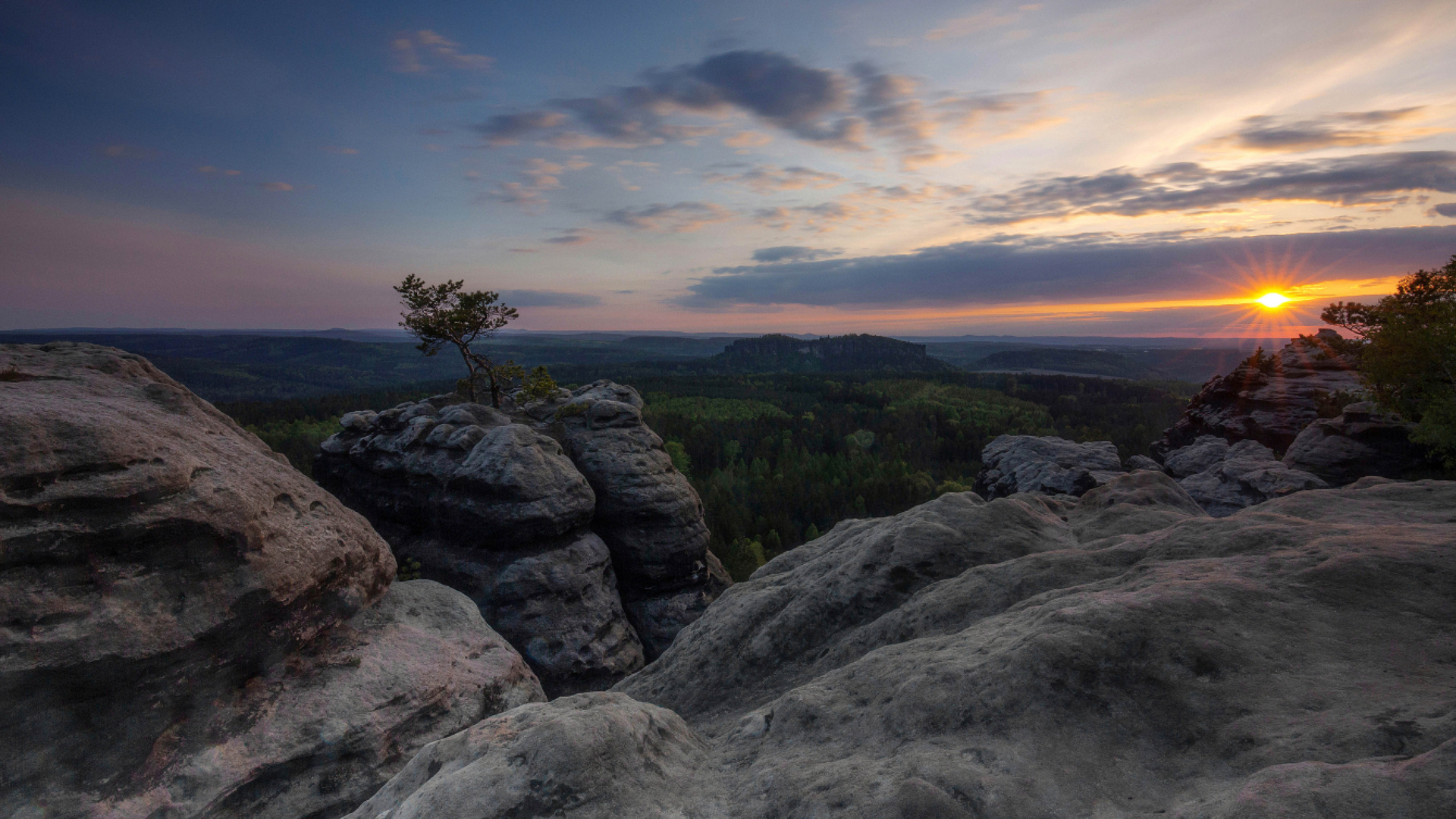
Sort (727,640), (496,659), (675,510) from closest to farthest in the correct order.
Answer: (727,640)
(496,659)
(675,510)

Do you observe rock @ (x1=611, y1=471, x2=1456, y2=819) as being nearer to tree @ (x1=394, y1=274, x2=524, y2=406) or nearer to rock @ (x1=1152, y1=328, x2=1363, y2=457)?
tree @ (x1=394, y1=274, x2=524, y2=406)

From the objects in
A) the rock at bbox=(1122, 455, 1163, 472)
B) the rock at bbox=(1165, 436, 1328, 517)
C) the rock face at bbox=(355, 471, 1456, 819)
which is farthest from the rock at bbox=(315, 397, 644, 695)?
the rock at bbox=(1122, 455, 1163, 472)

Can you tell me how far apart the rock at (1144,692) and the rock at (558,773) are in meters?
0.35

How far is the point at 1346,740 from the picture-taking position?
616 cm

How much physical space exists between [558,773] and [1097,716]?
754 cm

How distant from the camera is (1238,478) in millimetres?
35469

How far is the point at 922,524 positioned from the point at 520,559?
19733 mm

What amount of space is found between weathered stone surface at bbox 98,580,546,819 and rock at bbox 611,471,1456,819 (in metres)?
7.00

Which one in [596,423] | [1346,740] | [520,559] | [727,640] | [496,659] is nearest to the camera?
[1346,740]

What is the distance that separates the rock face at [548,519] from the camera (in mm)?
26953

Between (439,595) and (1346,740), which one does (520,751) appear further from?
(439,595)

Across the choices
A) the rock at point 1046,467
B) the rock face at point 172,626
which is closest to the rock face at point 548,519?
the rock face at point 172,626

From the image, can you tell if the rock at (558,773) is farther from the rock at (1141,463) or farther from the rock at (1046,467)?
the rock at (1141,463)

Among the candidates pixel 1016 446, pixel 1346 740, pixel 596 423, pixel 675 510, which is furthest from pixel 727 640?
pixel 1016 446
